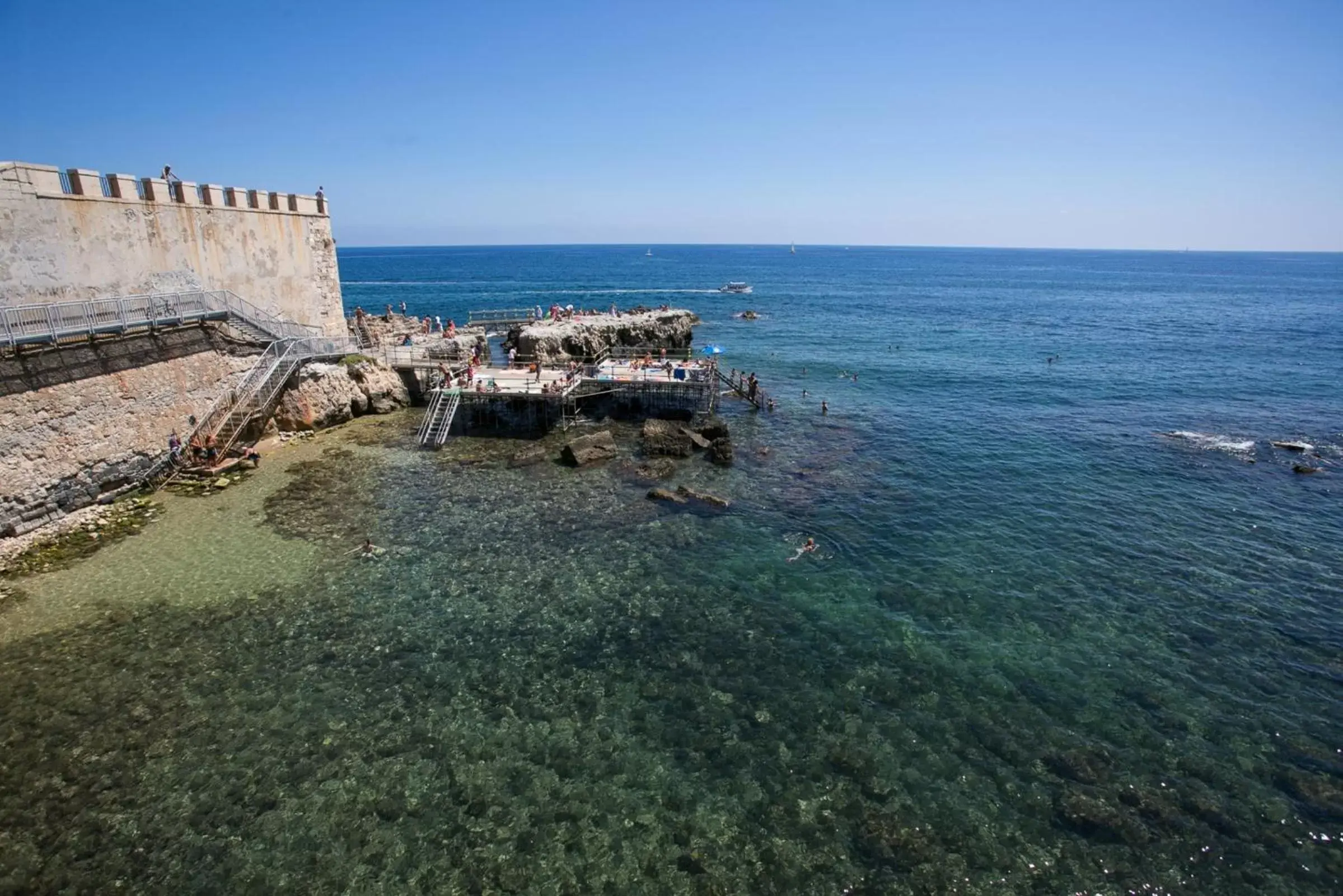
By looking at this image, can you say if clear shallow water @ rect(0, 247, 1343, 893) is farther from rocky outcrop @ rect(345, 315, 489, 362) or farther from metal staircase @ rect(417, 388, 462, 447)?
rocky outcrop @ rect(345, 315, 489, 362)

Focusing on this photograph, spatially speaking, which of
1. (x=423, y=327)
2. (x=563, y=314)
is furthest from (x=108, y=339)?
(x=563, y=314)

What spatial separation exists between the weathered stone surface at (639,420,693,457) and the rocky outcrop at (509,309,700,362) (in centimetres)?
1464

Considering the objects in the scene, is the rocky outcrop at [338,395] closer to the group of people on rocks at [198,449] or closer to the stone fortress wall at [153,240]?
the stone fortress wall at [153,240]

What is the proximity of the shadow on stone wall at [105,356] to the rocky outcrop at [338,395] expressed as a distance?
372cm

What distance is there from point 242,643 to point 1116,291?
15645 cm

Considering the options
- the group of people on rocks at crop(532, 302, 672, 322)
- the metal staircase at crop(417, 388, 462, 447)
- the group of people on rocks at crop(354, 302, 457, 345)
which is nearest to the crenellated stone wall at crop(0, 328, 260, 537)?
the metal staircase at crop(417, 388, 462, 447)

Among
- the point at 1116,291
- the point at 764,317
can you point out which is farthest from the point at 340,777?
the point at 1116,291

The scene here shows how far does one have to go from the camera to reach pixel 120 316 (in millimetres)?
23484

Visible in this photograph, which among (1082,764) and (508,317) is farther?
(508,317)

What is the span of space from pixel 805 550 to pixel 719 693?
779 centimetres

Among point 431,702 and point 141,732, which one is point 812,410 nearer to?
point 431,702

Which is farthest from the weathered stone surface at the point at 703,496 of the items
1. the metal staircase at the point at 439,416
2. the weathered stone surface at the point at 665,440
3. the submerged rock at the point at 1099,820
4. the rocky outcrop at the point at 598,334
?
the rocky outcrop at the point at 598,334

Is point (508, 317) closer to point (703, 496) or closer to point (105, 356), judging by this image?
point (105, 356)

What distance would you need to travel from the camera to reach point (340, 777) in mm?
13148
